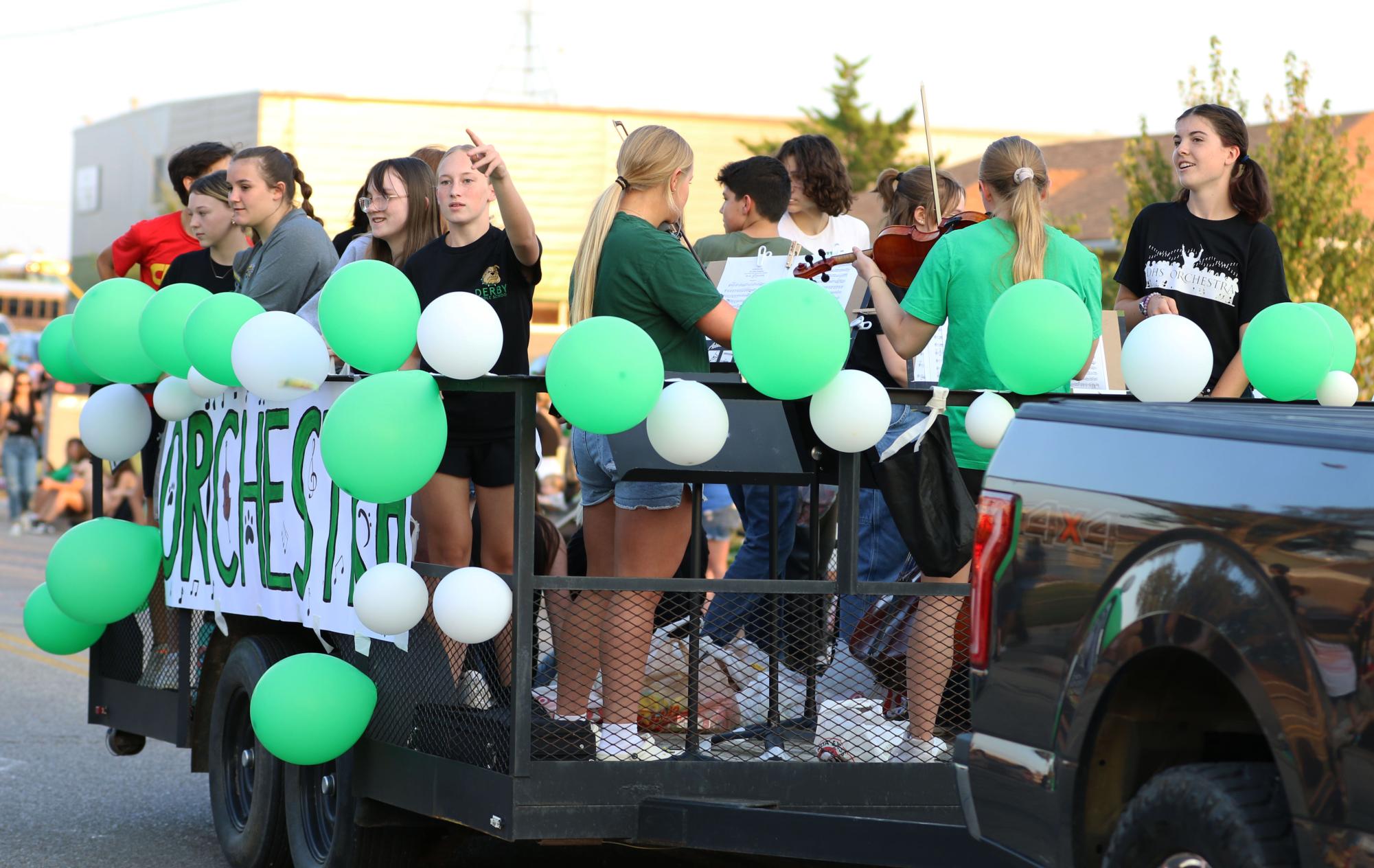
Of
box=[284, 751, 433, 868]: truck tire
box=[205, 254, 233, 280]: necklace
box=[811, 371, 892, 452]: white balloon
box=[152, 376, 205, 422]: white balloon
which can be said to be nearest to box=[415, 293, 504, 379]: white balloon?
box=[811, 371, 892, 452]: white balloon

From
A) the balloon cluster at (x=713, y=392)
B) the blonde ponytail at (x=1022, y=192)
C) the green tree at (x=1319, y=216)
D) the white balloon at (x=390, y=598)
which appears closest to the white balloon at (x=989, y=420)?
the balloon cluster at (x=713, y=392)

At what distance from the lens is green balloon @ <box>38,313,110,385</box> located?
23.9 ft

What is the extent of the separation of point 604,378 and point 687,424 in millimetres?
253

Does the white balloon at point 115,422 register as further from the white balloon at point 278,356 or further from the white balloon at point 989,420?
the white balloon at point 989,420

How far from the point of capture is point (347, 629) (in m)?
5.50

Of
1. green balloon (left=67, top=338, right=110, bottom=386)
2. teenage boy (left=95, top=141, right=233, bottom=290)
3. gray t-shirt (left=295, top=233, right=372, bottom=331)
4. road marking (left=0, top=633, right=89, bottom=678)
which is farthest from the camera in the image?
road marking (left=0, top=633, right=89, bottom=678)

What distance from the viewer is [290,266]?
21.9ft

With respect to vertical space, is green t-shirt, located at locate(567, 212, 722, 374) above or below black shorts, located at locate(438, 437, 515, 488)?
above

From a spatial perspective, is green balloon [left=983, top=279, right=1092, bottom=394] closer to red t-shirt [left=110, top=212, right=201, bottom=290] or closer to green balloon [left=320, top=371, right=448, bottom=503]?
green balloon [left=320, top=371, right=448, bottom=503]

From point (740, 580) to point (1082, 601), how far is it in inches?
56.9

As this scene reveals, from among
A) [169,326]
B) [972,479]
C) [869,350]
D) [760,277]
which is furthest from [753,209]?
[169,326]

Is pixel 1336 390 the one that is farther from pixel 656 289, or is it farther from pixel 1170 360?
pixel 656 289

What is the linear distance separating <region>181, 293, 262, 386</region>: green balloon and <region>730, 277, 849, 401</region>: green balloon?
1.83 meters

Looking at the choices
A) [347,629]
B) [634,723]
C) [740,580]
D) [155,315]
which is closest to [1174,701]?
[740,580]
